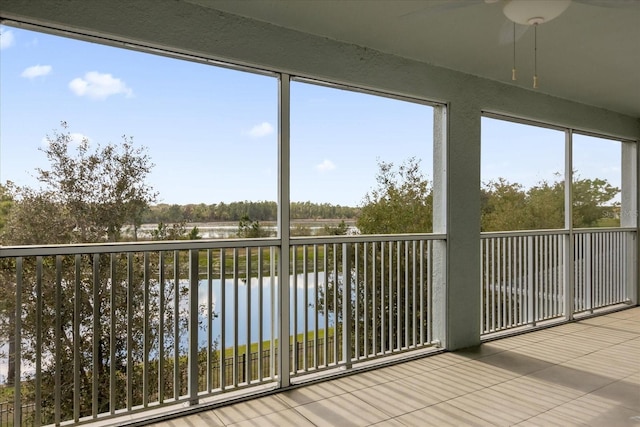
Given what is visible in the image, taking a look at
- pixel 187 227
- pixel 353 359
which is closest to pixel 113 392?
pixel 187 227

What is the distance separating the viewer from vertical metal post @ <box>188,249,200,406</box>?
8.57ft

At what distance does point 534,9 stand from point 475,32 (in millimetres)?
932

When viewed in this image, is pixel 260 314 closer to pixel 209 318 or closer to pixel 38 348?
pixel 209 318


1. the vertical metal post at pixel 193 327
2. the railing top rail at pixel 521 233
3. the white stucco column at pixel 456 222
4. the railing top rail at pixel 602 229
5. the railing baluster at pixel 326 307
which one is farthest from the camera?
the railing top rail at pixel 602 229

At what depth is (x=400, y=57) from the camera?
334cm

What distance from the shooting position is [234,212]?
2818mm

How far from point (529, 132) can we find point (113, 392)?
4361 mm

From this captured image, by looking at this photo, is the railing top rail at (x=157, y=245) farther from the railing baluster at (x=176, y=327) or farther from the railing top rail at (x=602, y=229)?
the railing top rail at (x=602, y=229)

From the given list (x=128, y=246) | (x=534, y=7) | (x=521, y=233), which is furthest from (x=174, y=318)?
(x=521, y=233)

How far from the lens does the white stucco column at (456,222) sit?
11.9 feet

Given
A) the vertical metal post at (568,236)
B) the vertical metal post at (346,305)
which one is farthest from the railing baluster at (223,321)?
the vertical metal post at (568,236)

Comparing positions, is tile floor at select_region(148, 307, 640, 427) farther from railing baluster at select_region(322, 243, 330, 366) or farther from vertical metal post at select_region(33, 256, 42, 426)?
vertical metal post at select_region(33, 256, 42, 426)

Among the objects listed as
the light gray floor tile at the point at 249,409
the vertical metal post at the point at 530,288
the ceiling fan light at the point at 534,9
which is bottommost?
the light gray floor tile at the point at 249,409

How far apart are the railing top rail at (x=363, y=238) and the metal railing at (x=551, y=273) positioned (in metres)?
0.68
